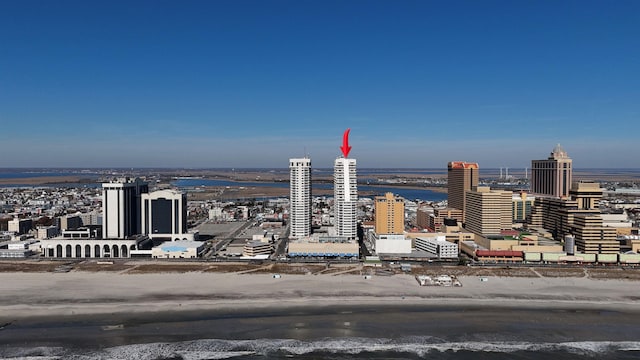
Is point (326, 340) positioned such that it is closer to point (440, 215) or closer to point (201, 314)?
point (201, 314)

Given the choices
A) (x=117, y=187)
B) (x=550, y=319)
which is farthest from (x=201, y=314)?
(x=117, y=187)

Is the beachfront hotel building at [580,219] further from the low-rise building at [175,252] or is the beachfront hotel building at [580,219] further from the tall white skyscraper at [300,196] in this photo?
the low-rise building at [175,252]

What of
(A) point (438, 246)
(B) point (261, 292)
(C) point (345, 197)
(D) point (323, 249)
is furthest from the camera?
(C) point (345, 197)

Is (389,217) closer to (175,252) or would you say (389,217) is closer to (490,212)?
(490,212)

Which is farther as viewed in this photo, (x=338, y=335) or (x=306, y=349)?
(x=338, y=335)

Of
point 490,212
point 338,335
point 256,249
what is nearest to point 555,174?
point 490,212

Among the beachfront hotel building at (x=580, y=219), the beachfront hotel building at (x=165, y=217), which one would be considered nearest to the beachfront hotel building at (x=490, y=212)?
the beachfront hotel building at (x=580, y=219)

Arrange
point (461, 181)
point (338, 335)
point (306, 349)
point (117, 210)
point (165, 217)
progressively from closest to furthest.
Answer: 1. point (306, 349)
2. point (338, 335)
3. point (117, 210)
4. point (165, 217)
5. point (461, 181)
